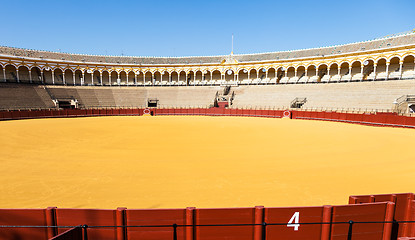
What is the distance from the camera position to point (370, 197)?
14.0 ft

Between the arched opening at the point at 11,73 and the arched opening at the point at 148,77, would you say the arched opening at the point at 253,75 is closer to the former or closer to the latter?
the arched opening at the point at 148,77

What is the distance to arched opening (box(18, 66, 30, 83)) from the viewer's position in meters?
41.3

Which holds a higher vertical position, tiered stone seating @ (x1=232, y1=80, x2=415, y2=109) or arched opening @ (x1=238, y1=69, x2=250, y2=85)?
arched opening @ (x1=238, y1=69, x2=250, y2=85)

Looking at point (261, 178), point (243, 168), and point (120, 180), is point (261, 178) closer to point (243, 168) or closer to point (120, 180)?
point (243, 168)

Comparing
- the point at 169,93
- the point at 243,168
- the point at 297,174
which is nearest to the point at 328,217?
the point at 297,174

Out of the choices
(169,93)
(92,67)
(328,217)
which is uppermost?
(92,67)

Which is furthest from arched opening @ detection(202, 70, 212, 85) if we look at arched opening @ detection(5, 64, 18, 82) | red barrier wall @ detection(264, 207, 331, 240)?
red barrier wall @ detection(264, 207, 331, 240)

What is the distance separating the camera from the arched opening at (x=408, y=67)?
106 ft

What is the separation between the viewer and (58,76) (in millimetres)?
45625

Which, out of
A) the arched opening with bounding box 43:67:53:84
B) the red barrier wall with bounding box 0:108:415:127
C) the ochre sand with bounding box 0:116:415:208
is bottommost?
the ochre sand with bounding box 0:116:415:208

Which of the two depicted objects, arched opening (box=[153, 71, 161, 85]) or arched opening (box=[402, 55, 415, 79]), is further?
arched opening (box=[153, 71, 161, 85])

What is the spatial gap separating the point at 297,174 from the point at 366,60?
37753 millimetres

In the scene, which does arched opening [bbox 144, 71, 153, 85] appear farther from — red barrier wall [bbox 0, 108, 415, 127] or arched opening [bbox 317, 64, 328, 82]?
arched opening [bbox 317, 64, 328, 82]

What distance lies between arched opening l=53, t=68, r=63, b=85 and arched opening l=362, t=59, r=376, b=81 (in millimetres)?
56635
